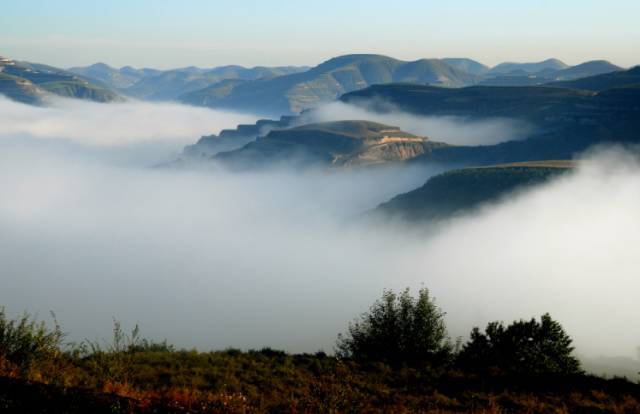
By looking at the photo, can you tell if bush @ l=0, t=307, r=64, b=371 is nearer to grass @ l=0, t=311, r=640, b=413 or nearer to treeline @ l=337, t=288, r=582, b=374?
grass @ l=0, t=311, r=640, b=413

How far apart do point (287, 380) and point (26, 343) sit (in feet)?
49.2

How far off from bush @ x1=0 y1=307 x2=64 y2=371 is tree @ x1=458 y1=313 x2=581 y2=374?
103 feet

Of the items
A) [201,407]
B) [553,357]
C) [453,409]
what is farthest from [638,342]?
[201,407]

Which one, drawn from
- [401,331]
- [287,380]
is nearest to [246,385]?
[287,380]

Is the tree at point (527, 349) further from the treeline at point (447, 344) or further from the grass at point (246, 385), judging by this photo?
the grass at point (246, 385)

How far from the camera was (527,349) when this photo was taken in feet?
162

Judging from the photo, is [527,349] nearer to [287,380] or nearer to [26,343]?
[287,380]

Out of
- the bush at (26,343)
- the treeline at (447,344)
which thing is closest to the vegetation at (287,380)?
the bush at (26,343)

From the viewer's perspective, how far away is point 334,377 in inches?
1400

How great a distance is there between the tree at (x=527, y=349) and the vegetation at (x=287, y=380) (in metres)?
0.12

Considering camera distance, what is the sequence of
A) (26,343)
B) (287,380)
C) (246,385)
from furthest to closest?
(287,380) → (246,385) → (26,343)

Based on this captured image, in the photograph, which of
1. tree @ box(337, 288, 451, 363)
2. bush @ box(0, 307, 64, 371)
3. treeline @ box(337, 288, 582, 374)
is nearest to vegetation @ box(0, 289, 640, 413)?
bush @ box(0, 307, 64, 371)

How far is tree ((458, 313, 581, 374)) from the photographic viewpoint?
46.9 meters

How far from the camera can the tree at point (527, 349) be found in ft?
154
